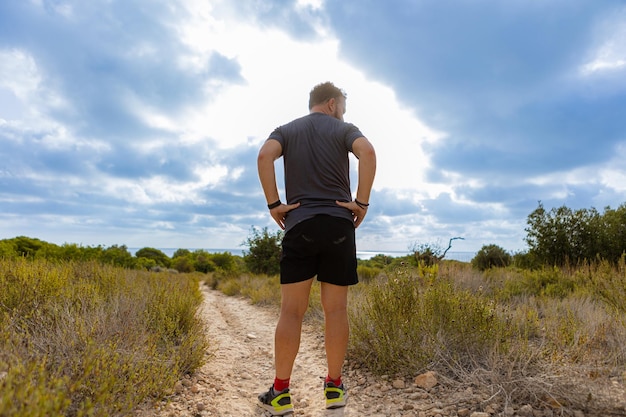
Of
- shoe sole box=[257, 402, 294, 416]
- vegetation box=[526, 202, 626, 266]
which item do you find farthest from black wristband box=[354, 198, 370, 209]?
vegetation box=[526, 202, 626, 266]

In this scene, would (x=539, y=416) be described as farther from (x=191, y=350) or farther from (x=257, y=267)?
(x=257, y=267)

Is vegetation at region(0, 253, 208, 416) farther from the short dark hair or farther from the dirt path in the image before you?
the short dark hair

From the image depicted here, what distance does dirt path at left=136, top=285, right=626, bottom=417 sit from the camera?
2982mm

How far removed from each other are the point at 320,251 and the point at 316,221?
22cm

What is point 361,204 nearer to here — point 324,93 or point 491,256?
point 324,93

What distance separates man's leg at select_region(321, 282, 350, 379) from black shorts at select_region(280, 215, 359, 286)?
10cm

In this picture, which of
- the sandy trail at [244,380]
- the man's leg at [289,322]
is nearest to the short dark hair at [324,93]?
the man's leg at [289,322]

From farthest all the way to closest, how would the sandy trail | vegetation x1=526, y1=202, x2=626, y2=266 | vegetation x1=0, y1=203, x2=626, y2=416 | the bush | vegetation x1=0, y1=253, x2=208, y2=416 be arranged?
vegetation x1=526, y1=202, x2=626, y2=266 → the bush → the sandy trail → vegetation x1=0, y1=203, x2=626, y2=416 → vegetation x1=0, y1=253, x2=208, y2=416

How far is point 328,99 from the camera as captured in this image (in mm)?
3361

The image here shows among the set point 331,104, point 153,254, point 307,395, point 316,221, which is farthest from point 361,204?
point 153,254

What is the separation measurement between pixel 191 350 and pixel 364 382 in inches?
70.3

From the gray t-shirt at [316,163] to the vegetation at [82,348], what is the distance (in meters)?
1.52

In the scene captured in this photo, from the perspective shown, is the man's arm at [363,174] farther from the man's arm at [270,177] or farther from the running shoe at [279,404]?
the running shoe at [279,404]

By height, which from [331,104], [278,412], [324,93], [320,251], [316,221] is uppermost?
[324,93]
